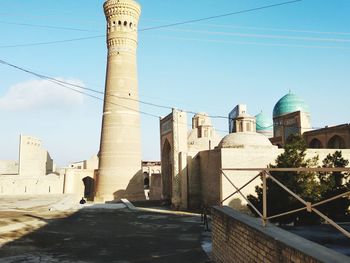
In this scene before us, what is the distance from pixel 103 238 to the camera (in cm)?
1283

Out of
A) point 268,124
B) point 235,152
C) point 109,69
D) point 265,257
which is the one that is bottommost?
point 265,257

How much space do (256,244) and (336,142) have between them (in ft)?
74.8

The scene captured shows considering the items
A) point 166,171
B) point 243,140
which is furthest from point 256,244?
point 166,171

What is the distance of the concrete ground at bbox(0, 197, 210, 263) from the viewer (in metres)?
9.97

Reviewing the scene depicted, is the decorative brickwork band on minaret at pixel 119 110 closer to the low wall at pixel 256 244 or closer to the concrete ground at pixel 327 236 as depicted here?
the low wall at pixel 256 244

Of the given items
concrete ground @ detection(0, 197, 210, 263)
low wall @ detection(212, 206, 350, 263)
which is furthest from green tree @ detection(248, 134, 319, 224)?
low wall @ detection(212, 206, 350, 263)

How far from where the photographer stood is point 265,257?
5.44m

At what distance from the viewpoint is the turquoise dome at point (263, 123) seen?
137 feet

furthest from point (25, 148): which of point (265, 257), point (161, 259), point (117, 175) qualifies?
point (265, 257)

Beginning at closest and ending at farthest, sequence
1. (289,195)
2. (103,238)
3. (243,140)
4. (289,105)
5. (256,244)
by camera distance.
A: (256,244), (289,195), (103,238), (243,140), (289,105)

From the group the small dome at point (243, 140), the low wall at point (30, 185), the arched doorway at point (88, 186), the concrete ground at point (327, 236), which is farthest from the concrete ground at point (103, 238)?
the arched doorway at point (88, 186)

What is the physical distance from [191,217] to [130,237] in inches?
235

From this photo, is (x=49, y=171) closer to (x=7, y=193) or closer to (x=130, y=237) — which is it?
(x=7, y=193)

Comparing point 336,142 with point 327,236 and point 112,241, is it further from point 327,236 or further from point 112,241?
point 327,236
